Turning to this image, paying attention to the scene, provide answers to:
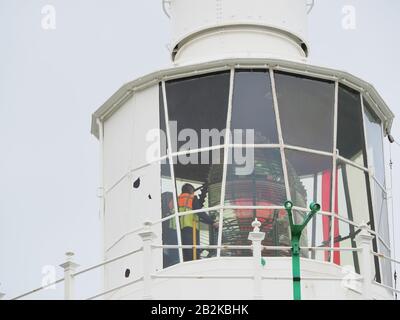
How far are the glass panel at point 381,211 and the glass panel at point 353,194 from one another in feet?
0.93

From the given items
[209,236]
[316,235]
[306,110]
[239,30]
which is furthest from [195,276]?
[239,30]

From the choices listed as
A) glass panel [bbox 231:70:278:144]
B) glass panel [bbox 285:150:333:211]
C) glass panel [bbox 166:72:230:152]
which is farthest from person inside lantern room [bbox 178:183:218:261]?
glass panel [bbox 285:150:333:211]

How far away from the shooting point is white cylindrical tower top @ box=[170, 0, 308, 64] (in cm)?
3222

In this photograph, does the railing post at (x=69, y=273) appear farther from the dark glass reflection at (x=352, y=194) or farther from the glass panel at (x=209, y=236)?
the dark glass reflection at (x=352, y=194)

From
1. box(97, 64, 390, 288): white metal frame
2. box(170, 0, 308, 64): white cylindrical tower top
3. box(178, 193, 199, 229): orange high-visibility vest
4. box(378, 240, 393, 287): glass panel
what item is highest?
box(170, 0, 308, 64): white cylindrical tower top

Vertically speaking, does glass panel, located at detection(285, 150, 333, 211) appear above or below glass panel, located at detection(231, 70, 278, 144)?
below

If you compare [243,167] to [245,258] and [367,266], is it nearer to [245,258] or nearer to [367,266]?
[245,258]

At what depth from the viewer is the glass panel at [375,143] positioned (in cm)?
3172

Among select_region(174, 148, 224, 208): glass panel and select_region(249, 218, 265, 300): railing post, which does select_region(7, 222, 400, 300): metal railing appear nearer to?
select_region(249, 218, 265, 300): railing post

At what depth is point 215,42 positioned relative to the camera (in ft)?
106

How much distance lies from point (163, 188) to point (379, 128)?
5.00 metres

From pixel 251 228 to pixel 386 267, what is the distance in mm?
3434

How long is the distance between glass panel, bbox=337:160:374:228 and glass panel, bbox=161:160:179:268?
3.14 metres
